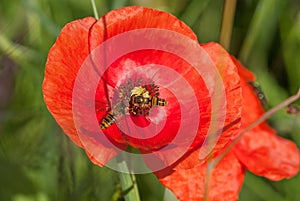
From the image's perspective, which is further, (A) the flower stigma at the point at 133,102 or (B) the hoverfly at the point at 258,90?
(B) the hoverfly at the point at 258,90

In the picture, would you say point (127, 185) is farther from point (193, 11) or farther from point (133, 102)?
point (193, 11)

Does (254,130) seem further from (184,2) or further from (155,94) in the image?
(184,2)

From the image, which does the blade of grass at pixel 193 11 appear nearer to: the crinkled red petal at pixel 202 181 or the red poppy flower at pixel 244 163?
the red poppy flower at pixel 244 163


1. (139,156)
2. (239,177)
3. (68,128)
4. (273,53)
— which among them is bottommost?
(273,53)

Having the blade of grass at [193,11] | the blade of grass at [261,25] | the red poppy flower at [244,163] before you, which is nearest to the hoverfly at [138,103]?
the red poppy flower at [244,163]

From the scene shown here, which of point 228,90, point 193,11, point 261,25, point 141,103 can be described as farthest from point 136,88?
point 261,25

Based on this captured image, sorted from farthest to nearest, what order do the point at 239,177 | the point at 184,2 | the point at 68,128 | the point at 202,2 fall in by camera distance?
the point at 184,2 < the point at 202,2 < the point at 239,177 < the point at 68,128

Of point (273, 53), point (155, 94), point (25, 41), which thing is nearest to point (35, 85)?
point (25, 41)

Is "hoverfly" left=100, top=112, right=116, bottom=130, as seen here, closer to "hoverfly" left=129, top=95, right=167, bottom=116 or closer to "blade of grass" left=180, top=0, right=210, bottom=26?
"hoverfly" left=129, top=95, right=167, bottom=116
